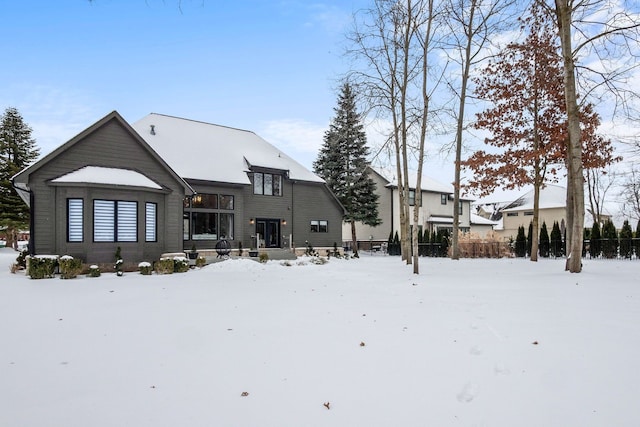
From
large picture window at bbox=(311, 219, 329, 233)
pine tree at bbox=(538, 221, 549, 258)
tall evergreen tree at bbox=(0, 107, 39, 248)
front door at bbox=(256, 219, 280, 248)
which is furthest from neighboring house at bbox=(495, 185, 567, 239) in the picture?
tall evergreen tree at bbox=(0, 107, 39, 248)

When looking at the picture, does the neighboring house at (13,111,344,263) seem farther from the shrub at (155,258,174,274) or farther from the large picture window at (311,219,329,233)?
the shrub at (155,258,174,274)

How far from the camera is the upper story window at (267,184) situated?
24.1m

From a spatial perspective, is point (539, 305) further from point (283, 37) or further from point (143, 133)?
point (143, 133)

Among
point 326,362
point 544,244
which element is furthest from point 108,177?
point 544,244

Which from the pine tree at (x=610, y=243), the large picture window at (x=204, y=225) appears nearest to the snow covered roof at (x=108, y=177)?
the large picture window at (x=204, y=225)

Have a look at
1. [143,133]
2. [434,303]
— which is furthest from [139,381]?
[143,133]

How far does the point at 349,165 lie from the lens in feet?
97.1

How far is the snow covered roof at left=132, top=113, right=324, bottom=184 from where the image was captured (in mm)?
21578

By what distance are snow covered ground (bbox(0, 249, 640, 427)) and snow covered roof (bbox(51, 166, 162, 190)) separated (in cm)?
786

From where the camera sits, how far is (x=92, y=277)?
44.7 feet

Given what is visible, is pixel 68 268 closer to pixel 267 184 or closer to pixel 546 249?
pixel 267 184

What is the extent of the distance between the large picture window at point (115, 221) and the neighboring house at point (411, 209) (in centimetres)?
2032

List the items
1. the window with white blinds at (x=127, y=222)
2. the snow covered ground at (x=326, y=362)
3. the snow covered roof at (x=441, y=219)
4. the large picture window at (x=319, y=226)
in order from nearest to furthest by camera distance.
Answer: the snow covered ground at (x=326, y=362), the window with white blinds at (x=127, y=222), the large picture window at (x=319, y=226), the snow covered roof at (x=441, y=219)

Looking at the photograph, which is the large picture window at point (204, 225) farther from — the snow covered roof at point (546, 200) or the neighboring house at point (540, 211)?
the snow covered roof at point (546, 200)
